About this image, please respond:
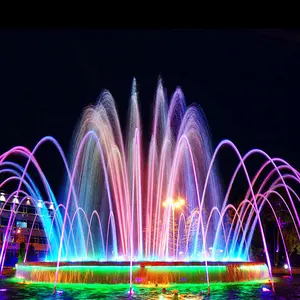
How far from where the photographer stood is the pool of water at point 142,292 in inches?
528

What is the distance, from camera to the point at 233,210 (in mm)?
43781

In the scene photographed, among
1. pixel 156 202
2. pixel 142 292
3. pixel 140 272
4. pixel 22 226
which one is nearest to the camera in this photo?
pixel 142 292

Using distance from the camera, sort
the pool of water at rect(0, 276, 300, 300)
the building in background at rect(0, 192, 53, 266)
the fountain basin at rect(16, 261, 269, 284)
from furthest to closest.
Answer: the building in background at rect(0, 192, 53, 266) < the fountain basin at rect(16, 261, 269, 284) < the pool of water at rect(0, 276, 300, 300)

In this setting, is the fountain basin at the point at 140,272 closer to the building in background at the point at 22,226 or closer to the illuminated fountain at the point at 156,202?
the illuminated fountain at the point at 156,202

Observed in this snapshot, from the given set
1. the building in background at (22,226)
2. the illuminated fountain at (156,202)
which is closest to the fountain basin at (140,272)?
the illuminated fountain at (156,202)

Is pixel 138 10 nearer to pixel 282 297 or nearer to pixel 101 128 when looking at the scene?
pixel 282 297

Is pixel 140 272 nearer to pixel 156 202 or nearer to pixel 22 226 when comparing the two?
pixel 156 202

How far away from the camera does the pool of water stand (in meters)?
13.4

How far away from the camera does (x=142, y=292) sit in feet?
47.8

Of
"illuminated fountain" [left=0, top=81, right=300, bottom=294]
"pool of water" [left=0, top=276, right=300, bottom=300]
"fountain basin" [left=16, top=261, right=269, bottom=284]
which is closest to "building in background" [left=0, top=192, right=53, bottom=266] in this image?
"illuminated fountain" [left=0, top=81, right=300, bottom=294]

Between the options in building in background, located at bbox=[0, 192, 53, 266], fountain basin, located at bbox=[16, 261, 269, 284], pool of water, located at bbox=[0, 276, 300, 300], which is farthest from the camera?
building in background, located at bbox=[0, 192, 53, 266]

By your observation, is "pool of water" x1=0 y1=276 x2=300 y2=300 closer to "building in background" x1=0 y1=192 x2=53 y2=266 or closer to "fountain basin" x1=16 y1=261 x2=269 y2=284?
"fountain basin" x1=16 y1=261 x2=269 y2=284

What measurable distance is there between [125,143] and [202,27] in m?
23.3

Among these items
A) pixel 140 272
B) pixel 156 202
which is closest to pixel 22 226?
pixel 156 202
